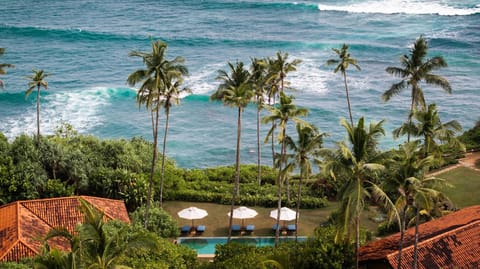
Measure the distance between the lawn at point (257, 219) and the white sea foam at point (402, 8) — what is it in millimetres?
73343

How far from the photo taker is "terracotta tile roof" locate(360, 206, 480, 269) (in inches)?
1324

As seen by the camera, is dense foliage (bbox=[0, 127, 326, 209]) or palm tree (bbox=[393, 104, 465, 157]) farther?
dense foliage (bbox=[0, 127, 326, 209])

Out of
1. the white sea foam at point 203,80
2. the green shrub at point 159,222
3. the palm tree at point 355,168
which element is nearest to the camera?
the palm tree at point 355,168

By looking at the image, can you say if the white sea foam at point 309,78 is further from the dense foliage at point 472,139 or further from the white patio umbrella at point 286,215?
the white patio umbrella at point 286,215

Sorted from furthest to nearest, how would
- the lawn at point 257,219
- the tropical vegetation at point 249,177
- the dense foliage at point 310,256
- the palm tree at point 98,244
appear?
the lawn at point 257,219 < the dense foliage at point 310,256 < the tropical vegetation at point 249,177 < the palm tree at point 98,244

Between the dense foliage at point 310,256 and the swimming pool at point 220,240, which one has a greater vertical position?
the dense foliage at point 310,256

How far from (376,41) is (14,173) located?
67.1m

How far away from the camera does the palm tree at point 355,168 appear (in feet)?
92.0

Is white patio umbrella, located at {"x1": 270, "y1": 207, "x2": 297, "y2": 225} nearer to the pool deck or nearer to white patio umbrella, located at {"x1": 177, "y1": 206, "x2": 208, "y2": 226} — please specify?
white patio umbrella, located at {"x1": 177, "y1": 206, "x2": 208, "y2": 226}

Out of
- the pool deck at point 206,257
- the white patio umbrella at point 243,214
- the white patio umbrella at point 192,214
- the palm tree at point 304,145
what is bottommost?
the pool deck at point 206,257

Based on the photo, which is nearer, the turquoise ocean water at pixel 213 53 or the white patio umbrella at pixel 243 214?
the white patio umbrella at pixel 243 214

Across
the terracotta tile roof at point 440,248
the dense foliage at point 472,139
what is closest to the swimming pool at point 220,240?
the terracotta tile roof at point 440,248

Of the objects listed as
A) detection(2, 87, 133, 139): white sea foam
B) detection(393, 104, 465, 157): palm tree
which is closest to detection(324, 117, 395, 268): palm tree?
detection(393, 104, 465, 157): palm tree

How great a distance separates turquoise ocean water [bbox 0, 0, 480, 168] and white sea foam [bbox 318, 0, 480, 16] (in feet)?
0.60
